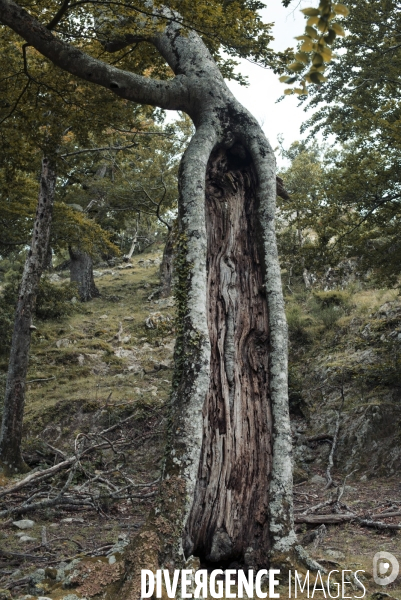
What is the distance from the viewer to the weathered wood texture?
3816 millimetres

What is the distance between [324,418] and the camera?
843cm

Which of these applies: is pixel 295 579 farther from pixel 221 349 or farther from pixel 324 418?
pixel 324 418

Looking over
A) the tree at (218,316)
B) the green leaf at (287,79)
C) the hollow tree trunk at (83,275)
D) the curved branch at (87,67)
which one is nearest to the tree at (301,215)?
the tree at (218,316)

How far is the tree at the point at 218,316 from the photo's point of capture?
362cm

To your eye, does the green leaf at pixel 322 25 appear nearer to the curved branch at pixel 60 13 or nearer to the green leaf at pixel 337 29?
the green leaf at pixel 337 29

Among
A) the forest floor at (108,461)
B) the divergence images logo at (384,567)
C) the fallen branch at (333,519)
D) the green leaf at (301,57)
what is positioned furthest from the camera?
the fallen branch at (333,519)

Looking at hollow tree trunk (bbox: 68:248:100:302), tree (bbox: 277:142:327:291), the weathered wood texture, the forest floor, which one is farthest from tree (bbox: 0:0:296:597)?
hollow tree trunk (bbox: 68:248:100:302)

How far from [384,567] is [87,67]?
5.19m

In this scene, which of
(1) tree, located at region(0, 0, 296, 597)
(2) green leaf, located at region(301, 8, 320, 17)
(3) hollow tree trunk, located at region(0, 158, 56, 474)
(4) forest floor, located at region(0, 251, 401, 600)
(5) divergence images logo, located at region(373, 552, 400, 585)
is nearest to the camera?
(2) green leaf, located at region(301, 8, 320, 17)

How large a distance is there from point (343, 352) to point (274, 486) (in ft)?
21.9

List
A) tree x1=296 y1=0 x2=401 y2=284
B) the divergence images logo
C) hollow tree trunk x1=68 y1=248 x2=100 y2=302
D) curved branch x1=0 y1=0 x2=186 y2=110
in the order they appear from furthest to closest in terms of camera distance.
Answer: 1. hollow tree trunk x1=68 y1=248 x2=100 y2=302
2. tree x1=296 y1=0 x2=401 y2=284
3. curved branch x1=0 y1=0 x2=186 y2=110
4. the divergence images logo

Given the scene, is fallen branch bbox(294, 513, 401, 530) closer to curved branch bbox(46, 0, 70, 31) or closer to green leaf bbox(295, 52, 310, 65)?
green leaf bbox(295, 52, 310, 65)

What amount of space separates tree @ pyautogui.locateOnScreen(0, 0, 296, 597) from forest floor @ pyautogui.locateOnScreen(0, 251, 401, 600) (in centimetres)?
58

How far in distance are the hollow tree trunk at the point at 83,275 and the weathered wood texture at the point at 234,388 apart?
12498 millimetres
